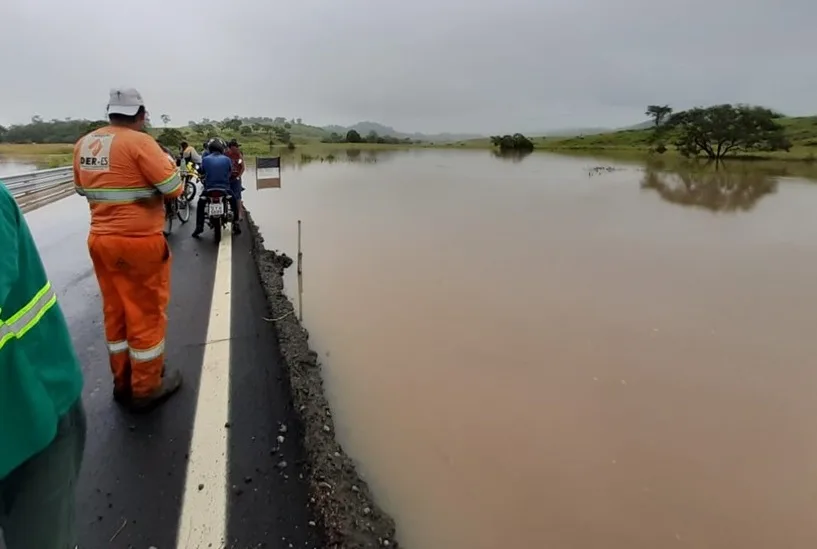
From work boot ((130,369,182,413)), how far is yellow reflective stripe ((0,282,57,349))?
185cm

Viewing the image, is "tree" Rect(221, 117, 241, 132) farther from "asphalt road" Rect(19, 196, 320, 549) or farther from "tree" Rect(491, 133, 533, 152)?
"asphalt road" Rect(19, 196, 320, 549)

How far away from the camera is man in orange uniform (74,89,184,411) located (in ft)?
8.91

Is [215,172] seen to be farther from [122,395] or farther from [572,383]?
[572,383]

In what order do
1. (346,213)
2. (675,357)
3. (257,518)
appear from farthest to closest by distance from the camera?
(346,213), (675,357), (257,518)

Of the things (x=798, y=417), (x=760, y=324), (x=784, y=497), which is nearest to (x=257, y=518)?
(x=784, y=497)

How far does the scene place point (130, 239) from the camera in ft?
9.09

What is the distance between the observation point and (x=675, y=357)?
196 inches

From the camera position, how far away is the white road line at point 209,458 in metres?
2.04

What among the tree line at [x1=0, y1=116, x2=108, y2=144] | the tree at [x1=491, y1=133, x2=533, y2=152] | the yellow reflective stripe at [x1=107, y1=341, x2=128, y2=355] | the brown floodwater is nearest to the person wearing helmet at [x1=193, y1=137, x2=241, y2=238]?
the brown floodwater

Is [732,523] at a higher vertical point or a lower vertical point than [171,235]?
lower

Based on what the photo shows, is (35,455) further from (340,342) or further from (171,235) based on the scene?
(171,235)

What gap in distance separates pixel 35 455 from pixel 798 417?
5201 mm

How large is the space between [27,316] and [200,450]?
1654 mm

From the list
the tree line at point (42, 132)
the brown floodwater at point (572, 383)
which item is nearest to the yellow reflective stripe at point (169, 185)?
the brown floodwater at point (572, 383)
